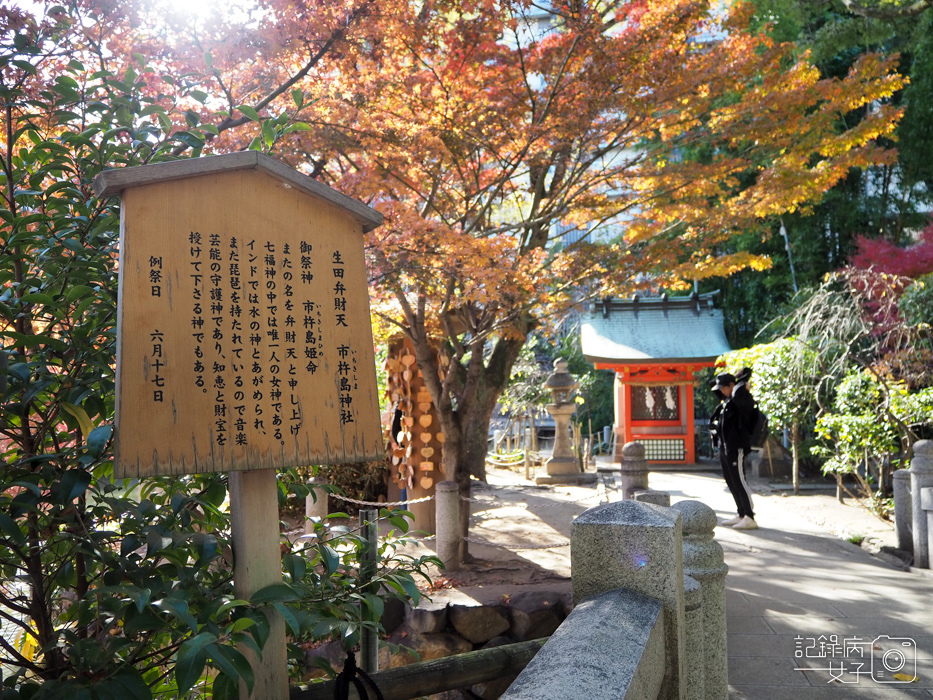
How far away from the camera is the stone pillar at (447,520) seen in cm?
620

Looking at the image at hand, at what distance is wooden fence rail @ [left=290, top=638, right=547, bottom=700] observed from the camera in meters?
2.28

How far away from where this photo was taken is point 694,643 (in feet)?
9.20

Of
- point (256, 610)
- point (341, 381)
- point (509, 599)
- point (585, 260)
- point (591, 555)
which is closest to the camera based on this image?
point (256, 610)

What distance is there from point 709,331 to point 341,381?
16227mm

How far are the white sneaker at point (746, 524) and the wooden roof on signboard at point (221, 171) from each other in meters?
7.57

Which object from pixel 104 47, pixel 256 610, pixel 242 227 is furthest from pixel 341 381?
pixel 104 47

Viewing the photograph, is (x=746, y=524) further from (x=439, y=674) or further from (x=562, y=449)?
(x=439, y=674)

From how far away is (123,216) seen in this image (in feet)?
6.43

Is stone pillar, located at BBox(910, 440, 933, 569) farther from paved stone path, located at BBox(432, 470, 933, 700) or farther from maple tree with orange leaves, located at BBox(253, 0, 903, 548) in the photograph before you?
maple tree with orange leaves, located at BBox(253, 0, 903, 548)

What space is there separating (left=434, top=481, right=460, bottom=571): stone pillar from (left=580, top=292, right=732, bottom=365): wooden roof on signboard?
11.0 metres

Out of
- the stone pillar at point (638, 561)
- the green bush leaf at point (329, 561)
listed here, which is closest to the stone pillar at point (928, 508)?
the stone pillar at point (638, 561)

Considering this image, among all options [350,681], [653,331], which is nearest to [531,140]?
[350,681]

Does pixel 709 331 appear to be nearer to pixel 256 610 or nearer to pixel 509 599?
pixel 509 599

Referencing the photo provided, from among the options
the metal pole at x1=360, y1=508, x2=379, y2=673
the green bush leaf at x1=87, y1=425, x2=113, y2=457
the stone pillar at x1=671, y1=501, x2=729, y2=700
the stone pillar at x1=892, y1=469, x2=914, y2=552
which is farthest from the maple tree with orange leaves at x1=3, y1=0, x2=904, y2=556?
the stone pillar at x1=892, y1=469, x2=914, y2=552
